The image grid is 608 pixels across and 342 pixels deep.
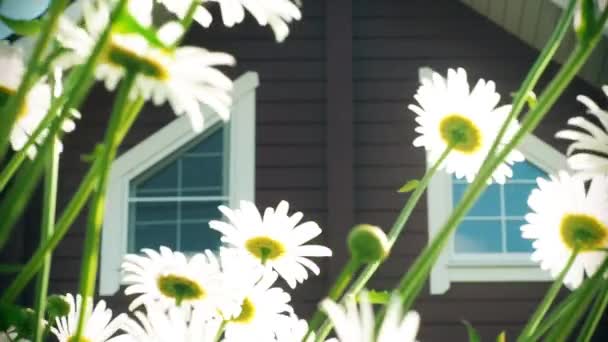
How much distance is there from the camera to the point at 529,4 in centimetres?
496

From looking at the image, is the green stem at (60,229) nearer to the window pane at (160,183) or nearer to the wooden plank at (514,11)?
the window pane at (160,183)

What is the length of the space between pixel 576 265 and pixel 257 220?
0.68 ft

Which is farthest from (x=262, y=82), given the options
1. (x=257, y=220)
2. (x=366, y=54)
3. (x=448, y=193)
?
(x=257, y=220)

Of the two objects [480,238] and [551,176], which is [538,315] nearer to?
[551,176]

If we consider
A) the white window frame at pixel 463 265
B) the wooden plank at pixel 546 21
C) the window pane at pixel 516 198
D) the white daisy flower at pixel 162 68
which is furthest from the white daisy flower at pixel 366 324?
the window pane at pixel 516 198

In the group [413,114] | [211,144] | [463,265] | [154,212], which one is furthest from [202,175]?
[463,265]

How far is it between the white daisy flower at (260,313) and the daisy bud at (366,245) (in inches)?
4.6

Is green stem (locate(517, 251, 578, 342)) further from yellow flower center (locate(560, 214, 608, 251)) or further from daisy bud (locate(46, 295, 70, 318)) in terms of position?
daisy bud (locate(46, 295, 70, 318))

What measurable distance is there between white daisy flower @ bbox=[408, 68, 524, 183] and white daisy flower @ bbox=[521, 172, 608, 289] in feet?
0.12

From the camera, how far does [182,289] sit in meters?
0.54

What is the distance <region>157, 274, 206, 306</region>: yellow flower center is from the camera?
0.53 m

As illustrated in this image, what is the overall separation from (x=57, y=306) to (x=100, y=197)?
19 cm

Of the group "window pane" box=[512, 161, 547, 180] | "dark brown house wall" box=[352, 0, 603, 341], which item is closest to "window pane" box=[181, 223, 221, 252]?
"dark brown house wall" box=[352, 0, 603, 341]

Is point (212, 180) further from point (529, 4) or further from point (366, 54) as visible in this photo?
point (529, 4)
